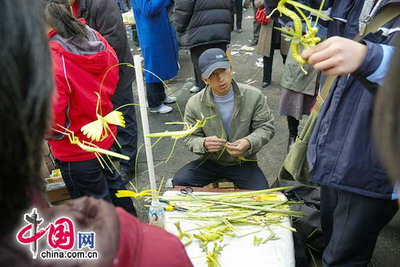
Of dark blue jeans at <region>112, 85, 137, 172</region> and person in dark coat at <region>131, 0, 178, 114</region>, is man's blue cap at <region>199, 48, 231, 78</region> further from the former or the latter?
person in dark coat at <region>131, 0, 178, 114</region>

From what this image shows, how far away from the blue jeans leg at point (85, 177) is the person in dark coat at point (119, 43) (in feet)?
3.01

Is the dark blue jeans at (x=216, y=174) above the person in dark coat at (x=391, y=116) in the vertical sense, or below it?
below

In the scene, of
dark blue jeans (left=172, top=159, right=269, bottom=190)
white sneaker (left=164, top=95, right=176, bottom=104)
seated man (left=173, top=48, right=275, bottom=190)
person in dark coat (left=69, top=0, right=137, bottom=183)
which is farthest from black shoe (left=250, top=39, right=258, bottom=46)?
dark blue jeans (left=172, top=159, right=269, bottom=190)

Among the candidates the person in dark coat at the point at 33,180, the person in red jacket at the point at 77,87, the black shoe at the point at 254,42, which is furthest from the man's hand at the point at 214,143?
the black shoe at the point at 254,42

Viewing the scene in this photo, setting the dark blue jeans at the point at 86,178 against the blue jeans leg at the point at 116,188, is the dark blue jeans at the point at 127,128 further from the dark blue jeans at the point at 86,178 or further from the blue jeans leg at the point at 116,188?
the dark blue jeans at the point at 86,178

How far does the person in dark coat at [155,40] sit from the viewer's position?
14.9 ft

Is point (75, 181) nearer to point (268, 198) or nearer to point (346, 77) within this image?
point (268, 198)

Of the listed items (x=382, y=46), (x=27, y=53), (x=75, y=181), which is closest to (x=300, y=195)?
(x=382, y=46)

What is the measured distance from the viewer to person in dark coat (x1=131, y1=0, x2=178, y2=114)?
453 cm

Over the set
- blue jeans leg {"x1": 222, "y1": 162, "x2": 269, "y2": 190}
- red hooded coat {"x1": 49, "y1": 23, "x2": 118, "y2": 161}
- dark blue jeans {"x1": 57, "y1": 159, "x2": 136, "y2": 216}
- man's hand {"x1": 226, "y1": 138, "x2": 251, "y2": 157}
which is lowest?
blue jeans leg {"x1": 222, "y1": 162, "x2": 269, "y2": 190}

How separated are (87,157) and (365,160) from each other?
1.87 m

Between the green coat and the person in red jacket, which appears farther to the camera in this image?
the green coat

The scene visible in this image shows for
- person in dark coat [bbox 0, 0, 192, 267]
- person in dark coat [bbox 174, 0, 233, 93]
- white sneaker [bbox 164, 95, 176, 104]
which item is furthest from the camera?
white sneaker [bbox 164, 95, 176, 104]

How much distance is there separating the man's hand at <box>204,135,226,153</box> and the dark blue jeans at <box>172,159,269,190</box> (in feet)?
0.93
